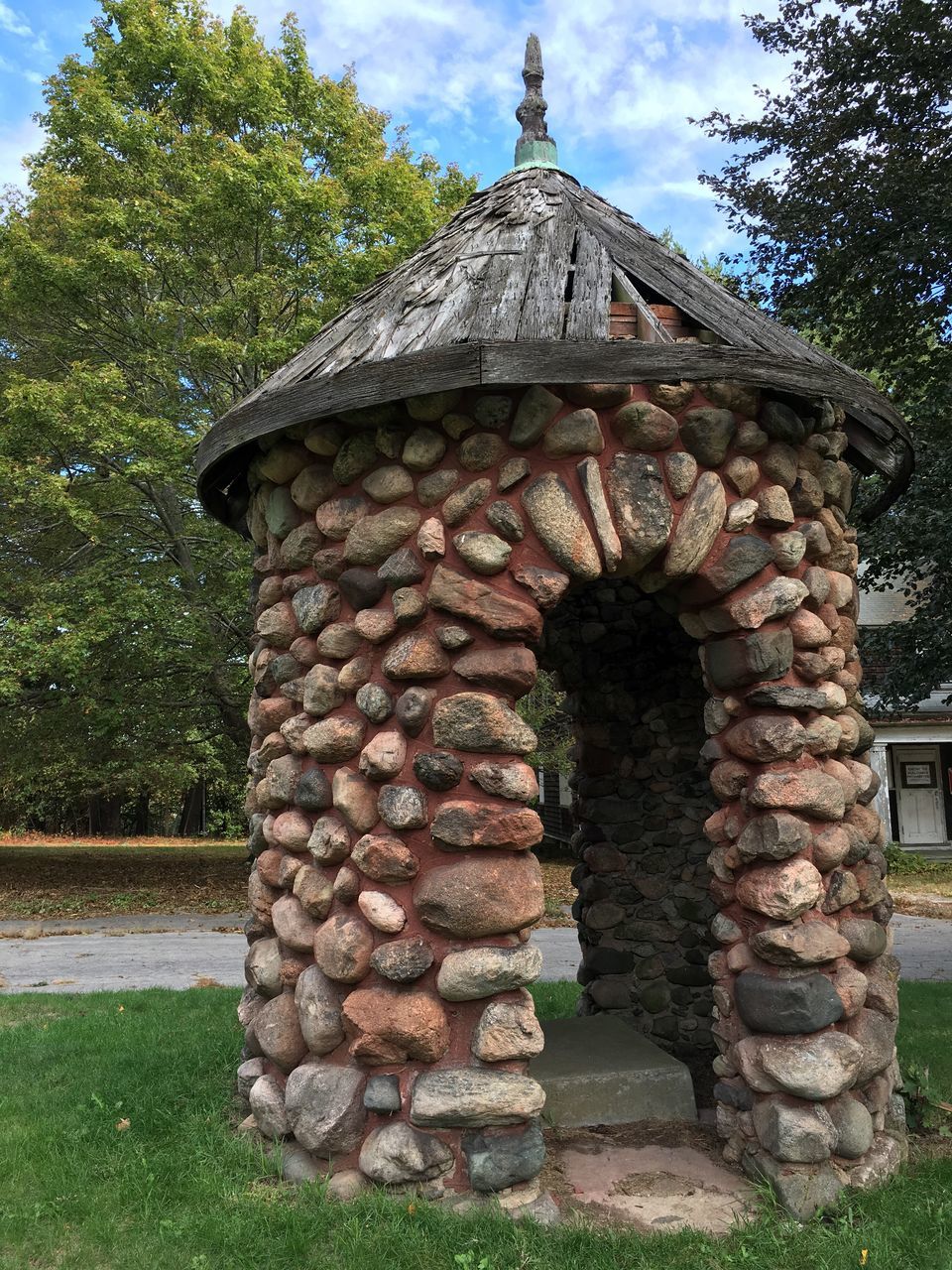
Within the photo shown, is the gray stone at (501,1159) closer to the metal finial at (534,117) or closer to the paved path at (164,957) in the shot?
the metal finial at (534,117)

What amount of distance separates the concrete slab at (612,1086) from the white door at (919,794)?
1514 centimetres

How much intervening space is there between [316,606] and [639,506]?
137 cm

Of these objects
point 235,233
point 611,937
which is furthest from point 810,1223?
point 235,233

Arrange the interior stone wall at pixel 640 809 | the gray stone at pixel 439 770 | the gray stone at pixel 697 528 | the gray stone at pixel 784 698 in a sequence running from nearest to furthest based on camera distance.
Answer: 1. the gray stone at pixel 439 770
2. the gray stone at pixel 697 528
3. the gray stone at pixel 784 698
4. the interior stone wall at pixel 640 809

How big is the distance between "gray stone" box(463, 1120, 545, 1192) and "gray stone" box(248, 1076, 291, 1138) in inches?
32.5

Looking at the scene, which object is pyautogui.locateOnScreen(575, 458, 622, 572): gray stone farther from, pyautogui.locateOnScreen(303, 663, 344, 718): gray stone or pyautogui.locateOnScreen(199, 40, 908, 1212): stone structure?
pyautogui.locateOnScreen(303, 663, 344, 718): gray stone

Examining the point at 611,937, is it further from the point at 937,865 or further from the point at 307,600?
the point at 937,865

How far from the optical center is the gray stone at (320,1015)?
363 cm

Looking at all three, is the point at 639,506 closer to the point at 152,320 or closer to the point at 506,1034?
the point at 506,1034

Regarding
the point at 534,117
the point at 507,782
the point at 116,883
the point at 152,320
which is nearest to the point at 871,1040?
the point at 507,782

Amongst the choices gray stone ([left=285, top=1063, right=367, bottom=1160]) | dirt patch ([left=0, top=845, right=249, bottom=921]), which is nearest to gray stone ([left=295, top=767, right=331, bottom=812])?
gray stone ([left=285, top=1063, right=367, bottom=1160])

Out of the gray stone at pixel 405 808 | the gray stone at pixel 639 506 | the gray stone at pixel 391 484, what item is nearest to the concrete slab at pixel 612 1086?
the gray stone at pixel 405 808

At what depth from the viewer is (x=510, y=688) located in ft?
12.0

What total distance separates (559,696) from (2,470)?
8.53 m
